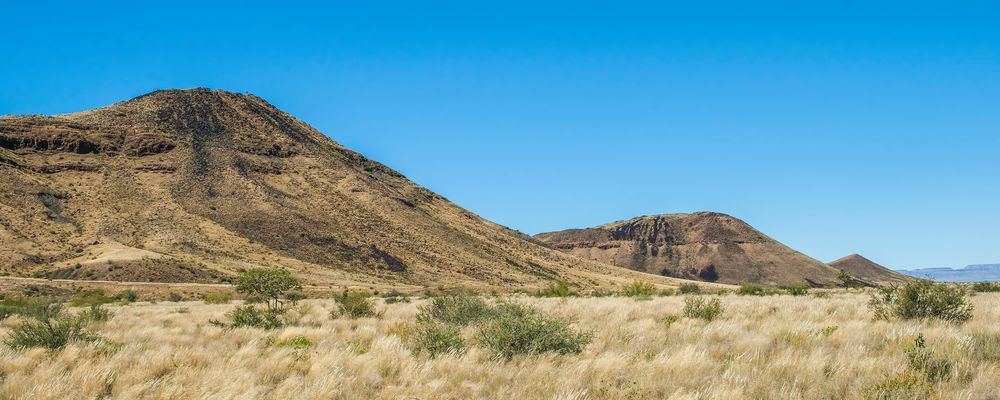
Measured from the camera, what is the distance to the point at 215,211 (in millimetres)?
85500

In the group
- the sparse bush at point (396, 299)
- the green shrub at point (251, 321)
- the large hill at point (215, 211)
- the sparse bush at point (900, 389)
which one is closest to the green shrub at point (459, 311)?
the green shrub at point (251, 321)

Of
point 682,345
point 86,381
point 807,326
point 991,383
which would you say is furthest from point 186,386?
point 807,326

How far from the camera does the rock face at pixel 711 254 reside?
520 ft

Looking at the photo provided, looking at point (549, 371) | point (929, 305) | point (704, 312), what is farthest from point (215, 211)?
point (549, 371)

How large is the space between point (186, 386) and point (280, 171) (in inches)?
4001

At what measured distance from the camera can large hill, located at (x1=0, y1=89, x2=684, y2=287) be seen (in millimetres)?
68938

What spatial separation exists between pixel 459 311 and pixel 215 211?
80398 mm

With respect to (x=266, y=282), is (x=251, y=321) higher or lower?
lower

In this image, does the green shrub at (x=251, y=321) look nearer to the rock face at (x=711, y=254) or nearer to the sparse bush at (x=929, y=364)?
the sparse bush at (x=929, y=364)

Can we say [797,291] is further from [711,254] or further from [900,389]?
[711,254]

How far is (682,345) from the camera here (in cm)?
934

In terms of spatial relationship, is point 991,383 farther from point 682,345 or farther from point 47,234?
point 47,234

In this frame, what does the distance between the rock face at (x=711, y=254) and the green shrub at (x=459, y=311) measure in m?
151

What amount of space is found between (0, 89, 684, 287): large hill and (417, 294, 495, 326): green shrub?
5238 cm
